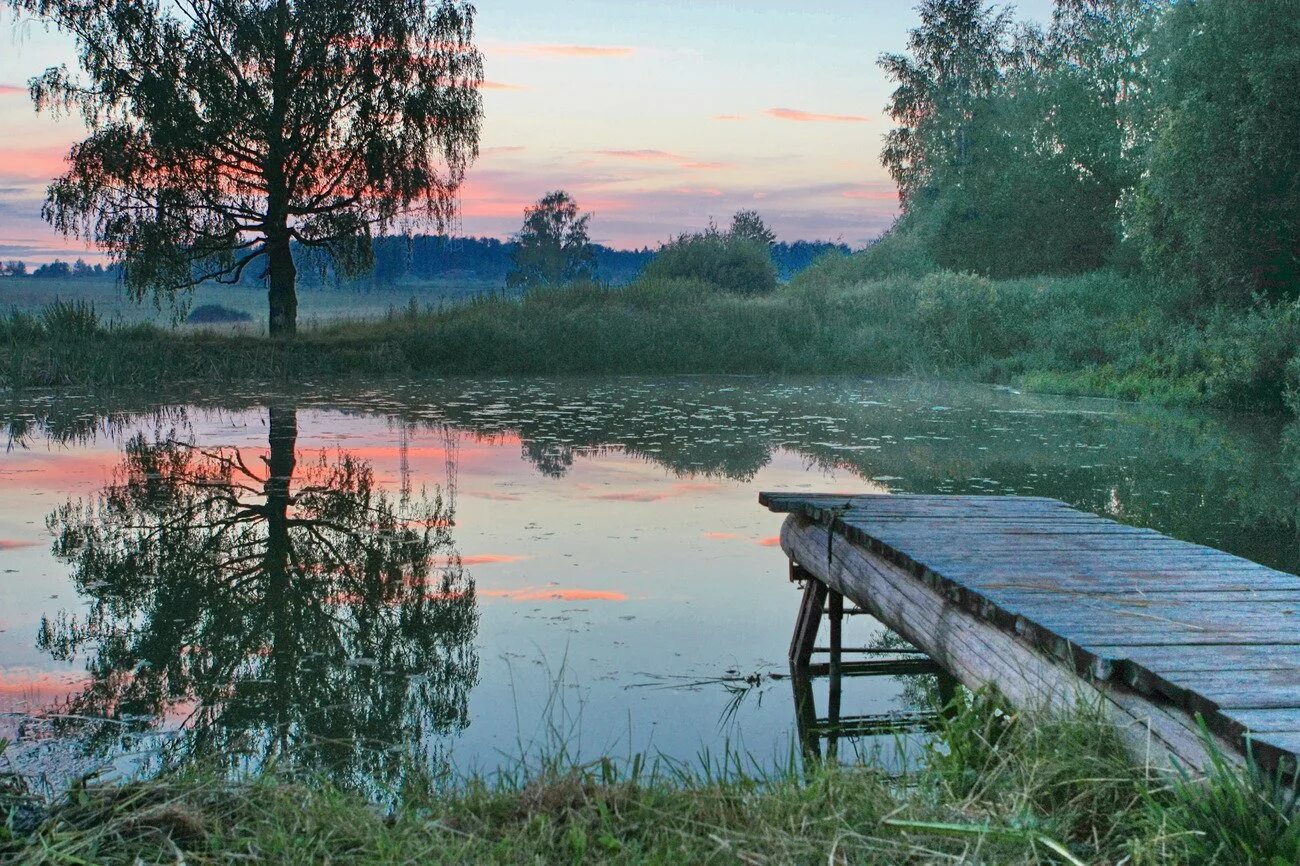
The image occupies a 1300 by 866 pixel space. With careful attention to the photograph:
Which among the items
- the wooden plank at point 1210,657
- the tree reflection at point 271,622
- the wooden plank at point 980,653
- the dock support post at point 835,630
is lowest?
the tree reflection at point 271,622

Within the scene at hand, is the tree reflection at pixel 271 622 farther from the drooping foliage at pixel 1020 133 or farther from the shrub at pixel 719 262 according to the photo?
the drooping foliage at pixel 1020 133

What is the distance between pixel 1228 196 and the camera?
63.0 feet

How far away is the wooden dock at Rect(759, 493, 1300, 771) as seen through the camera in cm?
306

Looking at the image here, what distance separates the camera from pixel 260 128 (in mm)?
20922

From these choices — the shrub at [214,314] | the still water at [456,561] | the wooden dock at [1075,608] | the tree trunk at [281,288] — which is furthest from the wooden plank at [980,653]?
the shrub at [214,314]

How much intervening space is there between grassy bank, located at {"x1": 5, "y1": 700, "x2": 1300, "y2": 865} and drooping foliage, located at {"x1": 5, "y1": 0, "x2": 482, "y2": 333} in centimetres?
1891

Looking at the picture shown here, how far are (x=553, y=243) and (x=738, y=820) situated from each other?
58.7 m

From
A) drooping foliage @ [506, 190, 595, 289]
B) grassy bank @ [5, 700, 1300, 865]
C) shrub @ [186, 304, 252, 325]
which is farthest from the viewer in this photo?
drooping foliage @ [506, 190, 595, 289]

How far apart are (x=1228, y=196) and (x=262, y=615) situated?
17711 millimetres

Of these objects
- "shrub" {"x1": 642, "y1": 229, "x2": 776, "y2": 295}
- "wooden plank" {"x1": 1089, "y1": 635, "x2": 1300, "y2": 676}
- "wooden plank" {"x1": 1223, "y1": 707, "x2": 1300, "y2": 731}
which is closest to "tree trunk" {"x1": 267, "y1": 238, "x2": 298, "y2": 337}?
"shrub" {"x1": 642, "y1": 229, "x2": 776, "y2": 295}

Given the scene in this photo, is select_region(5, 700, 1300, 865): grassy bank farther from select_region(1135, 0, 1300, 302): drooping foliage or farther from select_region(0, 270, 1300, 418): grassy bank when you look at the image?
select_region(1135, 0, 1300, 302): drooping foliage

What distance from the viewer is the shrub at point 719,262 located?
34.6 metres

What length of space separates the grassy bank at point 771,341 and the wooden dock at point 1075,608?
12.3m

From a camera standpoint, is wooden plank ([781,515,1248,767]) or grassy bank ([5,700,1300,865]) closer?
grassy bank ([5,700,1300,865])
